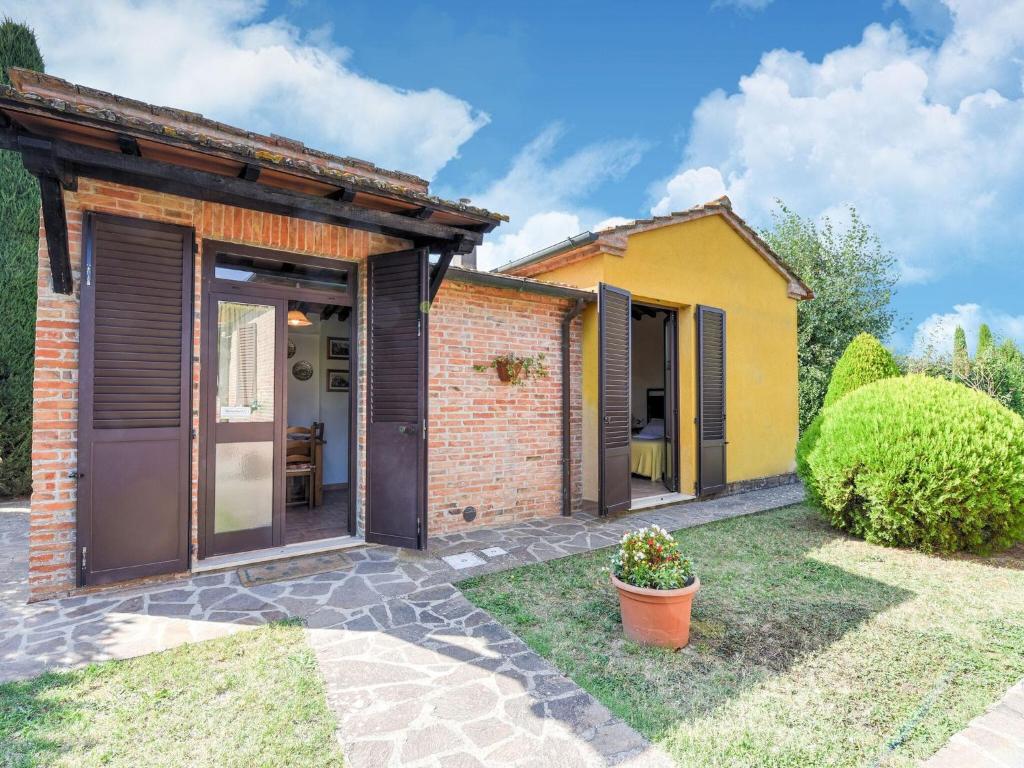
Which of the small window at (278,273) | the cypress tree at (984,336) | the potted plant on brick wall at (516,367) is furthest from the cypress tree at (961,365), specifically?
the small window at (278,273)

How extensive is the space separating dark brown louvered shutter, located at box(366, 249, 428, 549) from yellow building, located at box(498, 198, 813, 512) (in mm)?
2575

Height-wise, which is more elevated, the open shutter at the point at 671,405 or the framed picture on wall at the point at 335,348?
the framed picture on wall at the point at 335,348

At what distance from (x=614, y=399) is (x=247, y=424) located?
4.42m

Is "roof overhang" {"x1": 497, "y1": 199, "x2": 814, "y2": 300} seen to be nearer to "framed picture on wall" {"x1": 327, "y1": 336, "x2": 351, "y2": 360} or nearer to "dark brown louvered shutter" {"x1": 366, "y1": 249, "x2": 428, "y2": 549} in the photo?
"dark brown louvered shutter" {"x1": 366, "y1": 249, "x2": 428, "y2": 549}

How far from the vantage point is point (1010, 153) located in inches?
549

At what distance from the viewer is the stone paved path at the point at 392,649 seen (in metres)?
2.26

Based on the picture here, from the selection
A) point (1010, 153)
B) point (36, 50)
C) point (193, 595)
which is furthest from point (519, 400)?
point (1010, 153)

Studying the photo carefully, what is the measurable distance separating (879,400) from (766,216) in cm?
1301

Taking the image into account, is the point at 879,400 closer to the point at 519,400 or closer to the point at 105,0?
the point at 519,400

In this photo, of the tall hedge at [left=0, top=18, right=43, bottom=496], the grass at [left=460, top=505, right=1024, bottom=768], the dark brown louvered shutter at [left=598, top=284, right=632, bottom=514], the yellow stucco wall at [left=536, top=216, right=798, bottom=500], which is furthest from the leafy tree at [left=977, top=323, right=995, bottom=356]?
the tall hedge at [left=0, top=18, right=43, bottom=496]

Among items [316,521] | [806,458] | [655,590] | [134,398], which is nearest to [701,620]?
[655,590]

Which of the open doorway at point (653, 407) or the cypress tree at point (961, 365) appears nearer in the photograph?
the open doorway at point (653, 407)

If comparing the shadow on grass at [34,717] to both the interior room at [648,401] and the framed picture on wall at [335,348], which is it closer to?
the framed picture on wall at [335,348]

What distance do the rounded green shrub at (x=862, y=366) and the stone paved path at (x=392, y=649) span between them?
6512 millimetres
